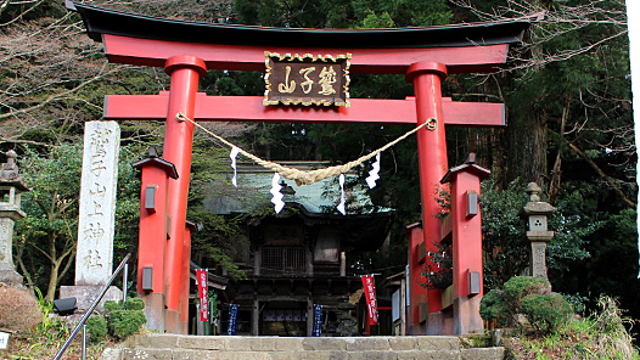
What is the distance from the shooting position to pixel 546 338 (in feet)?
20.7

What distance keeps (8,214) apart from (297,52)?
4631 millimetres

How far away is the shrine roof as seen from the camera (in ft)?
32.8

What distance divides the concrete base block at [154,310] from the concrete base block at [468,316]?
10.8 ft

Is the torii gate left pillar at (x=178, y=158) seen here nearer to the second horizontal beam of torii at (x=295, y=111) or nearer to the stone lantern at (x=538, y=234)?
the second horizontal beam of torii at (x=295, y=111)

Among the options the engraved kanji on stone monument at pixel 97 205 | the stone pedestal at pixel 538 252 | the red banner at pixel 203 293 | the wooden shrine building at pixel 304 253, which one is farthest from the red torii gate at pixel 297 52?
the wooden shrine building at pixel 304 253

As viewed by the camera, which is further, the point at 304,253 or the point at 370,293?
the point at 304,253

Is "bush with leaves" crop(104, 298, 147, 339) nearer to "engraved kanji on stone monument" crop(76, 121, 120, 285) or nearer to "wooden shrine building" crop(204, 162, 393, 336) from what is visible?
"engraved kanji on stone monument" crop(76, 121, 120, 285)

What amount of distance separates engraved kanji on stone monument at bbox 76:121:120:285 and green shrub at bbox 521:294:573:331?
15.1 ft

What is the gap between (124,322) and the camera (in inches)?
264

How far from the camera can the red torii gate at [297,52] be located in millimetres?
9844

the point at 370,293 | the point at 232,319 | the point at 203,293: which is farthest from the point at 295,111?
the point at 232,319

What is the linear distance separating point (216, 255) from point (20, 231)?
4.45 m

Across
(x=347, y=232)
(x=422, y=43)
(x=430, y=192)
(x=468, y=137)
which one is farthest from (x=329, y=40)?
(x=347, y=232)

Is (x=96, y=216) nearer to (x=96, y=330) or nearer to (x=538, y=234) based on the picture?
(x=96, y=330)
